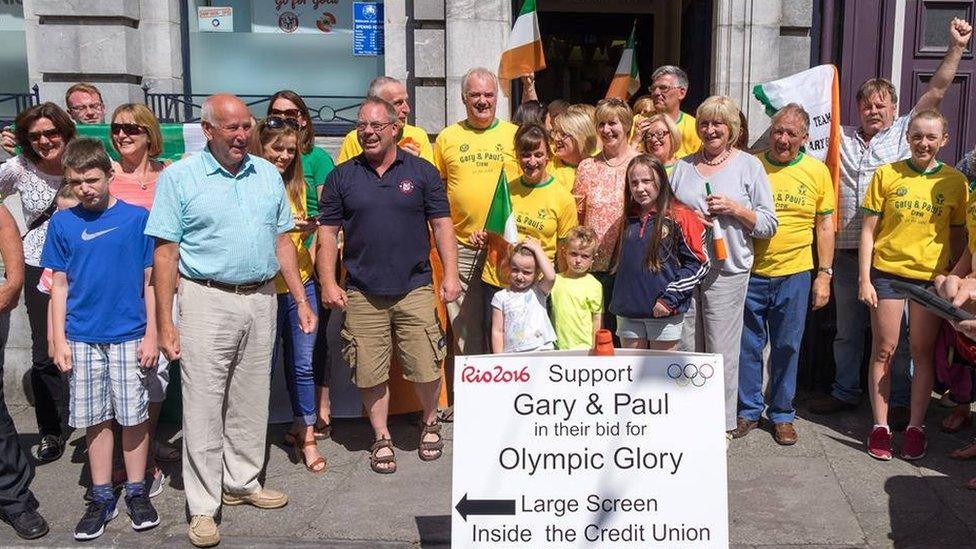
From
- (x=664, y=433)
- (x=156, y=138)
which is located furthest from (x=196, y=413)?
(x=664, y=433)

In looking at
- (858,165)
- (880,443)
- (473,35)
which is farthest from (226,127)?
(473,35)

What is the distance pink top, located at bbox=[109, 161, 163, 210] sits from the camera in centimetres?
512

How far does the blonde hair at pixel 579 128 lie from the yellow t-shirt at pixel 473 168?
0.32 meters

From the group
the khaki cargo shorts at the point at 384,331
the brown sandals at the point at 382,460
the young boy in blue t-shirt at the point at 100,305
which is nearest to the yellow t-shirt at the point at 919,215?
the khaki cargo shorts at the point at 384,331

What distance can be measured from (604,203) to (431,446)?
1730 mm

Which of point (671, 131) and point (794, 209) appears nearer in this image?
point (794, 209)

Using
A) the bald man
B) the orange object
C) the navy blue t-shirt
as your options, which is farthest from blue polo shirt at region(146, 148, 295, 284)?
the orange object

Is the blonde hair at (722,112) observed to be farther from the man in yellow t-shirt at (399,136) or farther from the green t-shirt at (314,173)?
the green t-shirt at (314,173)

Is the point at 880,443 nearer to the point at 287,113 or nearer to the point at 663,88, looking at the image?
the point at 663,88

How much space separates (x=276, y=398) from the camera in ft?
20.3

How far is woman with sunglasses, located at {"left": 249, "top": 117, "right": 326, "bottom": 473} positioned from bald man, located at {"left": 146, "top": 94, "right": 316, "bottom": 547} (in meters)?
0.58

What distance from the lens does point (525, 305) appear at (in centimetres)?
532

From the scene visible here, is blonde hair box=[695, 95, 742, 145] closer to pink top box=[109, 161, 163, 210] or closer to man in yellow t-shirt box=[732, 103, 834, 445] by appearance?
man in yellow t-shirt box=[732, 103, 834, 445]

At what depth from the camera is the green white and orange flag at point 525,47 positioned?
6.70 meters
